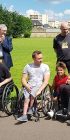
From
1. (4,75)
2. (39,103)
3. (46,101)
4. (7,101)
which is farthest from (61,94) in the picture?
(4,75)

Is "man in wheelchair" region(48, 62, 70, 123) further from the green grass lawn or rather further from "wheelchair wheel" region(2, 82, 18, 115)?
the green grass lawn

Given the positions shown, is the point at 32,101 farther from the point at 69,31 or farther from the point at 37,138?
the point at 69,31

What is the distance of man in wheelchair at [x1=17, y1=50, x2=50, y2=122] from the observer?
7262 mm

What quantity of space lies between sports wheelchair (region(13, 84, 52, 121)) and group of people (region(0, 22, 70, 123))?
10 cm

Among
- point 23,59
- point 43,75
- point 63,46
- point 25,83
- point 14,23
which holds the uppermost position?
point 14,23

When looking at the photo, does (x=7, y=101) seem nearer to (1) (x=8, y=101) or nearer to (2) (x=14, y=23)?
(1) (x=8, y=101)

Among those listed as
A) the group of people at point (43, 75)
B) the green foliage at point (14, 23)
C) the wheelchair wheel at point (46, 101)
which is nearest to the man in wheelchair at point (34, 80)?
the group of people at point (43, 75)

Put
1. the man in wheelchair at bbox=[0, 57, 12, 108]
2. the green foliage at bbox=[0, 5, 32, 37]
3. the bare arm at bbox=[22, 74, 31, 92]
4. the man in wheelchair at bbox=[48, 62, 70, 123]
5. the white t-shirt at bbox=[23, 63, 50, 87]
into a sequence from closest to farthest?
1. the man in wheelchair at bbox=[48, 62, 70, 123]
2. the bare arm at bbox=[22, 74, 31, 92]
3. the white t-shirt at bbox=[23, 63, 50, 87]
4. the man in wheelchair at bbox=[0, 57, 12, 108]
5. the green foliage at bbox=[0, 5, 32, 37]

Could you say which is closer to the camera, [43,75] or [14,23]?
[43,75]

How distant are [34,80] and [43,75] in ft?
0.65

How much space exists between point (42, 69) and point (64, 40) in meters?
0.98

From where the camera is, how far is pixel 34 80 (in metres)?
7.62

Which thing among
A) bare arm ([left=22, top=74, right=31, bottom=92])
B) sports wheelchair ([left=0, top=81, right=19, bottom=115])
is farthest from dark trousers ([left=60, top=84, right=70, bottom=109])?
sports wheelchair ([left=0, top=81, right=19, bottom=115])

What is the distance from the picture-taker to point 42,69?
7637mm
